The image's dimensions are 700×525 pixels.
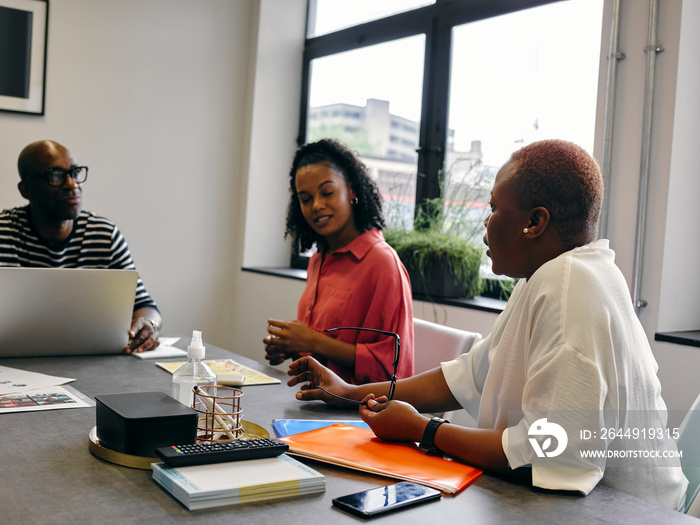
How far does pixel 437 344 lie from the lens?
191 cm

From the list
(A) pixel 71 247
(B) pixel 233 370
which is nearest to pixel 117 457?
(B) pixel 233 370

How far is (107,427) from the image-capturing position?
111 cm

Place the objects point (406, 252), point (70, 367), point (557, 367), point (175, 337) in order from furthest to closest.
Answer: point (406, 252) → point (175, 337) → point (70, 367) → point (557, 367)

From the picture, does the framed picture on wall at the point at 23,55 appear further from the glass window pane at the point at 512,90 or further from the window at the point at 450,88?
the glass window pane at the point at 512,90

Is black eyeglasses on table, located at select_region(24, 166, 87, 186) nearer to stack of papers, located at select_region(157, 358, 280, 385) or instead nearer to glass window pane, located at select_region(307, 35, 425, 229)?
stack of papers, located at select_region(157, 358, 280, 385)

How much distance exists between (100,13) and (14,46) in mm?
476

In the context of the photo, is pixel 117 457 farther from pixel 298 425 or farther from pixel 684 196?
pixel 684 196

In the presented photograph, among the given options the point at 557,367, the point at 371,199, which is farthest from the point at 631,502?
the point at 371,199

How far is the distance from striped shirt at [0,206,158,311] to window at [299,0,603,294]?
120 cm

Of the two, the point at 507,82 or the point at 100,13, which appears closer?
the point at 507,82

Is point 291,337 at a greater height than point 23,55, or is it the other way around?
point 23,55

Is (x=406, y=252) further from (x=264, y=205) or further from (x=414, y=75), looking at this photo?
(x=264, y=205)

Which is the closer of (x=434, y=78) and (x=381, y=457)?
(x=381, y=457)

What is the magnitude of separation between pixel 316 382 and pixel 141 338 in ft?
2.41
